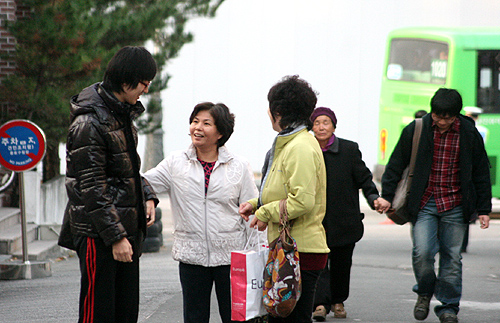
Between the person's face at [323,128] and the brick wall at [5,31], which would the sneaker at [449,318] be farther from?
the brick wall at [5,31]

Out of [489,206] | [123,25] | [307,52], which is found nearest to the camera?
[489,206]

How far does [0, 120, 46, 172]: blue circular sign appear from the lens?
9.02 m

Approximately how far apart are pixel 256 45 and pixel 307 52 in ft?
5.06

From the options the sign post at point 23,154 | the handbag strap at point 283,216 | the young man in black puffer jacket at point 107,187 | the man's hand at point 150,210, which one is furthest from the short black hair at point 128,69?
the sign post at point 23,154

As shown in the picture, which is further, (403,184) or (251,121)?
(251,121)

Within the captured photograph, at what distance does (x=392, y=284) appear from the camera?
8484 mm

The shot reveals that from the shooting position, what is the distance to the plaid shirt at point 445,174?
6.21 m

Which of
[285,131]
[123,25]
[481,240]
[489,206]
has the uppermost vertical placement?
[123,25]

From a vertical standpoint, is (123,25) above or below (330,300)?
above

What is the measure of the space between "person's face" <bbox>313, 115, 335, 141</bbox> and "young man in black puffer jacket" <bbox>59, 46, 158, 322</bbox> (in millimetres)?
2785

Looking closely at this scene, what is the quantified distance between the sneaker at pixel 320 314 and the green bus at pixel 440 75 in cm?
912

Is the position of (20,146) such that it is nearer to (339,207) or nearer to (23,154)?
(23,154)

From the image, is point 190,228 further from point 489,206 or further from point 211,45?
point 211,45

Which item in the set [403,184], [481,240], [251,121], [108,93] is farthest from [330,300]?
[251,121]
